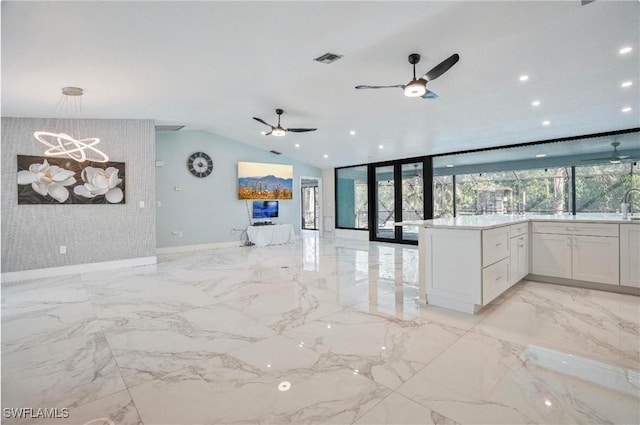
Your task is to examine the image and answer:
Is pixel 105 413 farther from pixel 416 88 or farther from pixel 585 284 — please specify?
pixel 585 284

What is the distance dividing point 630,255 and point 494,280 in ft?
6.01

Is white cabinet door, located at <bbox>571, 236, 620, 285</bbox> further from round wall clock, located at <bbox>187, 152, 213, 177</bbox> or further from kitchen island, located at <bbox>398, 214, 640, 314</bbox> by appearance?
round wall clock, located at <bbox>187, 152, 213, 177</bbox>

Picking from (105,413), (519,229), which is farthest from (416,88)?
(105,413)

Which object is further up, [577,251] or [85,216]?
[85,216]

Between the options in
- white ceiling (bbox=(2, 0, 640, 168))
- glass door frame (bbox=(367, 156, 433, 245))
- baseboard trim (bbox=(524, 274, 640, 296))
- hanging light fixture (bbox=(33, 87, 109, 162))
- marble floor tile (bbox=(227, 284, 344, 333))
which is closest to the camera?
white ceiling (bbox=(2, 0, 640, 168))

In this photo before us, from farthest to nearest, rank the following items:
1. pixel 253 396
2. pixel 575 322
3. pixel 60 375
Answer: pixel 575 322
pixel 60 375
pixel 253 396

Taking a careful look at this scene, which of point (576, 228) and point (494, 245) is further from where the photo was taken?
point (576, 228)

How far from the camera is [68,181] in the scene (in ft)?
18.2

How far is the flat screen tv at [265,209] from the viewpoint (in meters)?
9.35

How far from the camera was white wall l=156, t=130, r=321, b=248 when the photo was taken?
7734 millimetres

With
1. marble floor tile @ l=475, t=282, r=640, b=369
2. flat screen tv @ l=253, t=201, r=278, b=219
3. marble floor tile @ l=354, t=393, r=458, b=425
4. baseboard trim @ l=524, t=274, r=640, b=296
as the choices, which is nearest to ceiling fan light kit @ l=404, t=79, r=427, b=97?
marble floor tile @ l=475, t=282, r=640, b=369

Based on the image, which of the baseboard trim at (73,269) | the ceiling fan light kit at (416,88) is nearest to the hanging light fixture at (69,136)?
the baseboard trim at (73,269)

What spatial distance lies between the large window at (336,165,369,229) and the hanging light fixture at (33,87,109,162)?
6.98m

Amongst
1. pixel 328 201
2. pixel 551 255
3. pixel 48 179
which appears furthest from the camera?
pixel 328 201
